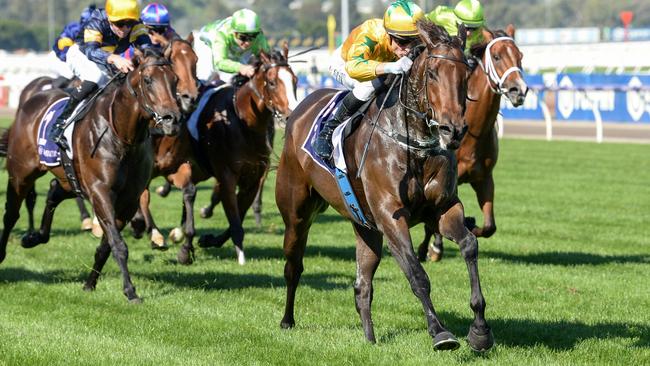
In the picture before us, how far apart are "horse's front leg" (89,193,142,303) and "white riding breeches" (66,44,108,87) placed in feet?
3.72

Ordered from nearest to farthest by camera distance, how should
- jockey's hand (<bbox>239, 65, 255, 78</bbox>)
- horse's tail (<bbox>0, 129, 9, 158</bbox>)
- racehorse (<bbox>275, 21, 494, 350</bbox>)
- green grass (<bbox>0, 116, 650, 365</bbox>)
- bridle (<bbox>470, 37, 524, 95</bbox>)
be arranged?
racehorse (<bbox>275, 21, 494, 350</bbox>), green grass (<bbox>0, 116, 650, 365</bbox>), bridle (<bbox>470, 37, 524, 95</bbox>), horse's tail (<bbox>0, 129, 9, 158</bbox>), jockey's hand (<bbox>239, 65, 255, 78</bbox>)

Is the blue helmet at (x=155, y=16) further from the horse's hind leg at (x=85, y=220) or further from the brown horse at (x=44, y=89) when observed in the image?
the horse's hind leg at (x=85, y=220)

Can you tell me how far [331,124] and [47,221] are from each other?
4057 mm

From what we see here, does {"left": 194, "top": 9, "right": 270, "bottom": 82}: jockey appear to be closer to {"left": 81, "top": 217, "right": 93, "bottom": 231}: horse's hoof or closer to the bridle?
the bridle

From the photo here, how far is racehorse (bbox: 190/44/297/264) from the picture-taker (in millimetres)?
9977

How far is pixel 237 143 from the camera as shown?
10227mm

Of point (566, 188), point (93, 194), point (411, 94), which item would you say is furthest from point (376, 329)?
point (566, 188)

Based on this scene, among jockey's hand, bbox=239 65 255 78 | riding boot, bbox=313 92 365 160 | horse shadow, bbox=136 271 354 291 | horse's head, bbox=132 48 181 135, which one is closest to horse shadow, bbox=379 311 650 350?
riding boot, bbox=313 92 365 160

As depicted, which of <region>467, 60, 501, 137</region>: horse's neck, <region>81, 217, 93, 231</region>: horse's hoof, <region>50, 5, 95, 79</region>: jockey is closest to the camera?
<region>467, 60, 501, 137</region>: horse's neck

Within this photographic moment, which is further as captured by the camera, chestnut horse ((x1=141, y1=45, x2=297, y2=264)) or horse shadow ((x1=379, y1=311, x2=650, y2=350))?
chestnut horse ((x1=141, y1=45, x2=297, y2=264))

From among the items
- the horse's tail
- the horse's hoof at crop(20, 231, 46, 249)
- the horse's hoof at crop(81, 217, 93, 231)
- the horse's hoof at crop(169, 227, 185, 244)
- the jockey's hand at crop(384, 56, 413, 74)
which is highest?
the jockey's hand at crop(384, 56, 413, 74)

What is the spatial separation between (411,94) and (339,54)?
1.34m

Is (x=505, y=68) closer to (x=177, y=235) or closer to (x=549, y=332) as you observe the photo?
(x=549, y=332)

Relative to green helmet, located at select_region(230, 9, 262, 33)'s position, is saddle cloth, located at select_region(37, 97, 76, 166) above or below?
below
